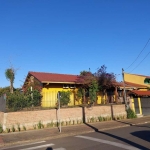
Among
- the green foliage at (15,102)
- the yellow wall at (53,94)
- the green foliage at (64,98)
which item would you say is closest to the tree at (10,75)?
the yellow wall at (53,94)

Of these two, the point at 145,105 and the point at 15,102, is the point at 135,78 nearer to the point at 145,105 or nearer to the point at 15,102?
the point at 145,105

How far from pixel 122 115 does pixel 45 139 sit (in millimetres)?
11213

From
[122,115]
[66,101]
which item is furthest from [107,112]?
[66,101]

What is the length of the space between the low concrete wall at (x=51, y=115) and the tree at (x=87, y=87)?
210 cm

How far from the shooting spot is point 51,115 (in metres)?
15.2

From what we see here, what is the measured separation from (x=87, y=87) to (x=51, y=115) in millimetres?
7843

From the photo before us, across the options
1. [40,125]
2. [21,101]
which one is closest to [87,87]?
[40,125]

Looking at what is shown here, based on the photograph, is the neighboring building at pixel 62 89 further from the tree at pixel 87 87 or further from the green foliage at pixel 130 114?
the green foliage at pixel 130 114

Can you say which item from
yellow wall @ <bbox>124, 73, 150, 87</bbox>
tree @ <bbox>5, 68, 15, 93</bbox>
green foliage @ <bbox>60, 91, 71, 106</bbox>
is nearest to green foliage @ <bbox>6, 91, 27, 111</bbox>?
green foliage @ <bbox>60, 91, 71, 106</bbox>

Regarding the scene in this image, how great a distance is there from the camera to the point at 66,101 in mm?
18984

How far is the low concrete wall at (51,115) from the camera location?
13262 mm

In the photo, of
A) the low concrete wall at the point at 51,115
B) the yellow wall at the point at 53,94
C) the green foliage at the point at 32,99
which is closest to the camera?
the low concrete wall at the point at 51,115

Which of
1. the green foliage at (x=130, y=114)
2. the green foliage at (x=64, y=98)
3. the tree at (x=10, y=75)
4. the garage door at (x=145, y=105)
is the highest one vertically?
the tree at (x=10, y=75)

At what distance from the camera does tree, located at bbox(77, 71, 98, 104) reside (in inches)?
812
